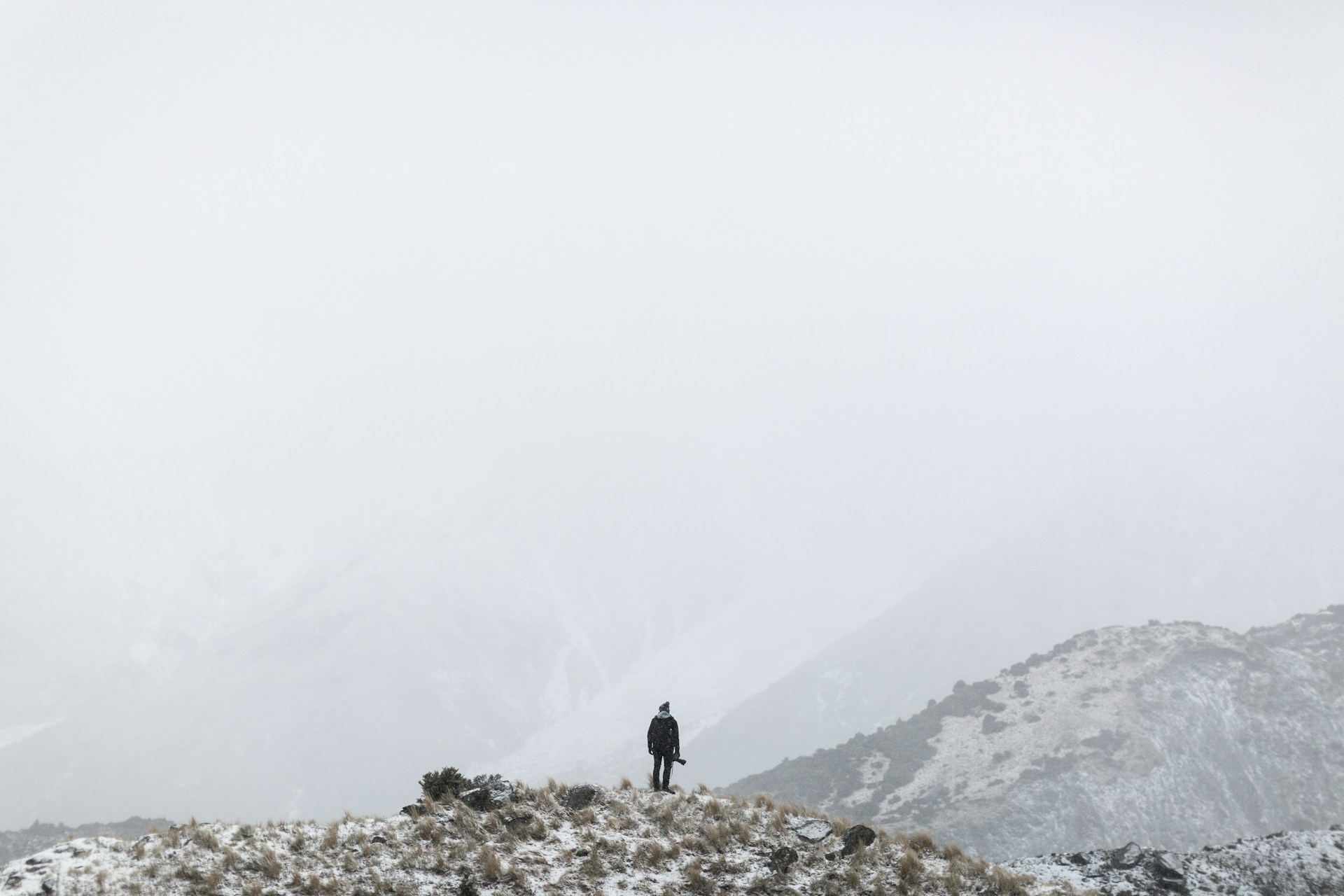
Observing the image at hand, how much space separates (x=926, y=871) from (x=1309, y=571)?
23582cm

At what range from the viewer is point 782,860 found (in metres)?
16.7

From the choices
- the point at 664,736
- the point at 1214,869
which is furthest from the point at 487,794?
the point at 1214,869

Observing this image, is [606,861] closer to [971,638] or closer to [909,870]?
[909,870]

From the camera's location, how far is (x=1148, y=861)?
18.1 metres

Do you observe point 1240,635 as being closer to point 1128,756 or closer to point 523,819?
point 1128,756

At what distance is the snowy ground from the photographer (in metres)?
14.1

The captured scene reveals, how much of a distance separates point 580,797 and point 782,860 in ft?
20.4

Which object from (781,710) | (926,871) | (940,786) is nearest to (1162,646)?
(940,786)

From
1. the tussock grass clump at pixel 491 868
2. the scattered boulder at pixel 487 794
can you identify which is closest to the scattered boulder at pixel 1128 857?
the tussock grass clump at pixel 491 868

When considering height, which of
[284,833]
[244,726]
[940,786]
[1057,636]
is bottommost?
[940,786]

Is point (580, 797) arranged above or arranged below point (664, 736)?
below

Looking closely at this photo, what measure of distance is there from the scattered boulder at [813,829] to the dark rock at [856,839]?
1.70ft

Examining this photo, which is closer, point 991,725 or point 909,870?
point 909,870

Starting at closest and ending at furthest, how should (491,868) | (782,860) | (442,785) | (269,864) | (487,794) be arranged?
(269,864)
(491,868)
(782,860)
(487,794)
(442,785)
